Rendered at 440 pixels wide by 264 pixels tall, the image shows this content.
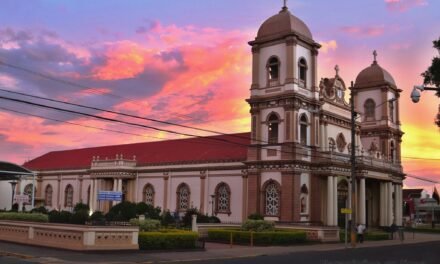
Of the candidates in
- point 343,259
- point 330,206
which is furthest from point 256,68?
point 343,259

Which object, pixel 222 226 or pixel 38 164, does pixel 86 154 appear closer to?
pixel 38 164

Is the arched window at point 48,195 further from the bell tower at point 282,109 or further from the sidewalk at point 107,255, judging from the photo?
the sidewalk at point 107,255

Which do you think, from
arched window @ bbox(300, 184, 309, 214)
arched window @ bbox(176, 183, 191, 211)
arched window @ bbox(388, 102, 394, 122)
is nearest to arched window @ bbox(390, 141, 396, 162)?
arched window @ bbox(388, 102, 394, 122)

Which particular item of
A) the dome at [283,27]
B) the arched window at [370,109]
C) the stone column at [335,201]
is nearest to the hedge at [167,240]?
the stone column at [335,201]

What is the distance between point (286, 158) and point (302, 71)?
8.77m

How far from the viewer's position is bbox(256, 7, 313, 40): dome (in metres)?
50.6

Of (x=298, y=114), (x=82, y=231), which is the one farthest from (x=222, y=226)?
(x=82, y=231)

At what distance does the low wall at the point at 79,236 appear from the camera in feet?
83.9

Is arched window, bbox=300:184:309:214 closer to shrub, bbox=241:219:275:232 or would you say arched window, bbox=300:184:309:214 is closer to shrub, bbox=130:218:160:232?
shrub, bbox=241:219:275:232

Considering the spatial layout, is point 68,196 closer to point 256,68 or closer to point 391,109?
point 256,68

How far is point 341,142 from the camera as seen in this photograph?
5706 centimetres

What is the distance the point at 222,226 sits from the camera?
41375 millimetres

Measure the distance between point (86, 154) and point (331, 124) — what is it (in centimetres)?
3736

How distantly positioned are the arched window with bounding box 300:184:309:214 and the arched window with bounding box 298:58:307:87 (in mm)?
9532
